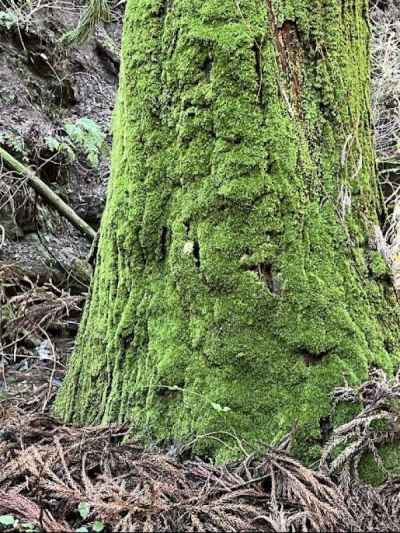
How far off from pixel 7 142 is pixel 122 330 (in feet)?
9.68

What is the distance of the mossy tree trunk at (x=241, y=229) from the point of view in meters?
1.86

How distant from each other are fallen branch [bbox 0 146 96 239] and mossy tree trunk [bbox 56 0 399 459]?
2225 mm

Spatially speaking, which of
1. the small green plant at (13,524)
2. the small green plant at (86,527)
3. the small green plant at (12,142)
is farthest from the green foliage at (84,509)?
the small green plant at (12,142)

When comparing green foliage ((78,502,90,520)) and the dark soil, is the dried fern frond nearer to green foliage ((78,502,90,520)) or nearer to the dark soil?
the dark soil

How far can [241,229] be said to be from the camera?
1.92 meters

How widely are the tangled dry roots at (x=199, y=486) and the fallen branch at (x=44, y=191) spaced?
262cm

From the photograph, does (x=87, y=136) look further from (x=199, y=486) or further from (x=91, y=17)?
(x=199, y=486)

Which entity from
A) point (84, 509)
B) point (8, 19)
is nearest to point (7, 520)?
point (84, 509)

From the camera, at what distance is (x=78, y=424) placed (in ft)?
7.29

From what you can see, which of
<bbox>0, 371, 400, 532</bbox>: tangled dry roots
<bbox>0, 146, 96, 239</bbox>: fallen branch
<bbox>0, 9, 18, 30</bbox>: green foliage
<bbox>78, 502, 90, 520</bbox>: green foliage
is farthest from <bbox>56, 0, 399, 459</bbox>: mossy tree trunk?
<bbox>0, 9, 18, 30</bbox>: green foliage

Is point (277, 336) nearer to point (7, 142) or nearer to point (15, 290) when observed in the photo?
point (15, 290)

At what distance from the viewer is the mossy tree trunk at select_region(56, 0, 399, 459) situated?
1864 mm

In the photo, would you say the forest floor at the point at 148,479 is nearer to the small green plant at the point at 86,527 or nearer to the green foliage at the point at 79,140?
the small green plant at the point at 86,527

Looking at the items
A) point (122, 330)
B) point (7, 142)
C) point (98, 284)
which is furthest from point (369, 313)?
point (7, 142)
